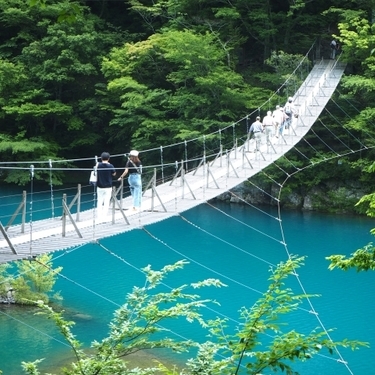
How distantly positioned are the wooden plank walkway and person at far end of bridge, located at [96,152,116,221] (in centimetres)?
11

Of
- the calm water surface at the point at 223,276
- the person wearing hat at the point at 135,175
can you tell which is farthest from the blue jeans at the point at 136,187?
the calm water surface at the point at 223,276

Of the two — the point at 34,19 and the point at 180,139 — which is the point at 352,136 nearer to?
the point at 180,139

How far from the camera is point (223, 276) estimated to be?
34.7 feet

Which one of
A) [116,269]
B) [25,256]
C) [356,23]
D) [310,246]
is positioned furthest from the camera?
[356,23]

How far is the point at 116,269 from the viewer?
1112 cm

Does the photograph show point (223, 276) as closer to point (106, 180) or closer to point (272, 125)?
point (272, 125)

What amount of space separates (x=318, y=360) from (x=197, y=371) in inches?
170

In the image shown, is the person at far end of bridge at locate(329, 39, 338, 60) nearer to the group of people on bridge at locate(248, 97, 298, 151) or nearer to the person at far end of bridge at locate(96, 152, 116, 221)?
the group of people on bridge at locate(248, 97, 298, 151)

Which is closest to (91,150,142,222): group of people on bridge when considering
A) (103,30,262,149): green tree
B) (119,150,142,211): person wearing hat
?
(119,150,142,211): person wearing hat

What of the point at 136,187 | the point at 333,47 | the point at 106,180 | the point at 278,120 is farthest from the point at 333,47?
the point at 106,180

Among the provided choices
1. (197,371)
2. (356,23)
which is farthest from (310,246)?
(197,371)

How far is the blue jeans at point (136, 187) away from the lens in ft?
22.9

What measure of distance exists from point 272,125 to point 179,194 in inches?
134

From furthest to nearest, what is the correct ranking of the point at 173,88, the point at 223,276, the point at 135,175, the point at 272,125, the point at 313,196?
the point at 173,88, the point at 313,196, the point at 272,125, the point at 223,276, the point at 135,175
